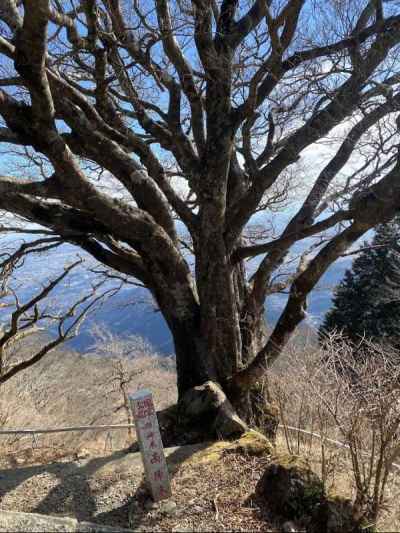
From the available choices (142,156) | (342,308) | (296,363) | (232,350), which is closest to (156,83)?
(142,156)

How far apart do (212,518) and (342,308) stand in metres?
16.7

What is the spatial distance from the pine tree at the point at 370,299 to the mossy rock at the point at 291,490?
13.5m

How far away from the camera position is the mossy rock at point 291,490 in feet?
10.1

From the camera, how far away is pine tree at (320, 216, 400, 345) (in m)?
16.8

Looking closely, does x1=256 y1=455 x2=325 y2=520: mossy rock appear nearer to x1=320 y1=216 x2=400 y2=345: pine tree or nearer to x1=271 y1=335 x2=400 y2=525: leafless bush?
x1=271 y1=335 x2=400 y2=525: leafless bush

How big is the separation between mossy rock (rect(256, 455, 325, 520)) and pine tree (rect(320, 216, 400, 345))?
13.5m

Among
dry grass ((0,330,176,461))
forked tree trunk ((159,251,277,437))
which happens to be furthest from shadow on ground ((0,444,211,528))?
dry grass ((0,330,176,461))

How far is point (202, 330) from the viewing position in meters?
5.38

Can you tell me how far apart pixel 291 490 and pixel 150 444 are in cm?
119

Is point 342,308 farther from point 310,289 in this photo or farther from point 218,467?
point 218,467

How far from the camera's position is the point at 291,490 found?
3143mm

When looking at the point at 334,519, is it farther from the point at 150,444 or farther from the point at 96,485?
the point at 96,485

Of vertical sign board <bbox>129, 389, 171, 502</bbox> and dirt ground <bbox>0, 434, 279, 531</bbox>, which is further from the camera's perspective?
vertical sign board <bbox>129, 389, 171, 502</bbox>

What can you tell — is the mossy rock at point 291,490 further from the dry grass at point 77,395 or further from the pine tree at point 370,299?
the pine tree at point 370,299
